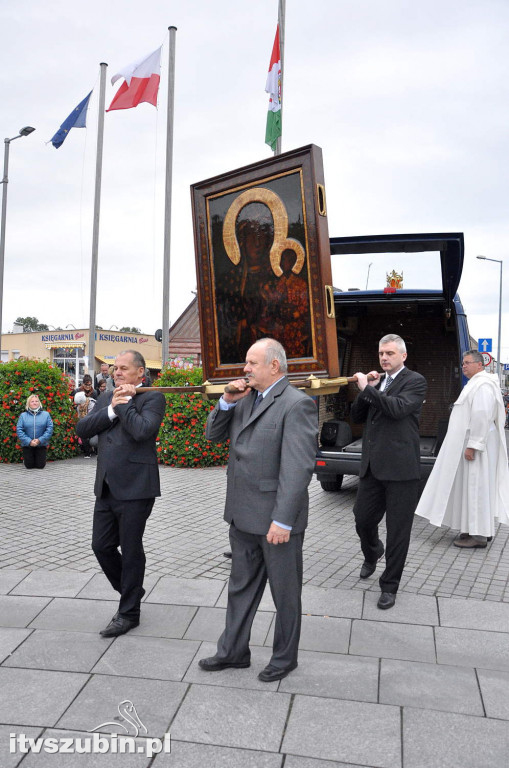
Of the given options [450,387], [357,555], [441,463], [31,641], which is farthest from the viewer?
[450,387]

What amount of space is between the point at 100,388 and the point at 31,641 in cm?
1109

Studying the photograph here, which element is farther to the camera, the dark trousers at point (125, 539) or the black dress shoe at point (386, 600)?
the black dress shoe at point (386, 600)

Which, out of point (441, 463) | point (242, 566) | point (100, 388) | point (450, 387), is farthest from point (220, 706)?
point (100, 388)

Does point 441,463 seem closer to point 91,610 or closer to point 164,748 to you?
point 91,610

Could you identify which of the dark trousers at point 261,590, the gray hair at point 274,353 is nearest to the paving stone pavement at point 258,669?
the dark trousers at point 261,590

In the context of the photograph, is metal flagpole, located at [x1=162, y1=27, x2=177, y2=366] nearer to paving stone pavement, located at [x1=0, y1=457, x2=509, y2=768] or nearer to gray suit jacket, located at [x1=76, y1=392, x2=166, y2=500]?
paving stone pavement, located at [x1=0, y1=457, x2=509, y2=768]

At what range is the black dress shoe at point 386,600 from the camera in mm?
4426

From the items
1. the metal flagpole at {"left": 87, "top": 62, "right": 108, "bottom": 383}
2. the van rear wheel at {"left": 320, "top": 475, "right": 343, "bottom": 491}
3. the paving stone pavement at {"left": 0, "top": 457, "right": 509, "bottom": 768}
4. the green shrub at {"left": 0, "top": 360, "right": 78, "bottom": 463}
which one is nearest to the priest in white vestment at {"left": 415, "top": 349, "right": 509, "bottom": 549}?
the paving stone pavement at {"left": 0, "top": 457, "right": 509, "bottom": 768}

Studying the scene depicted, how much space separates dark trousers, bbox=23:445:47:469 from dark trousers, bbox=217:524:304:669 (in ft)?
26.7

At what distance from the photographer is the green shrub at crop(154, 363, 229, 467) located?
10.9 meters

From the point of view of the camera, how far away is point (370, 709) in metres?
3.05

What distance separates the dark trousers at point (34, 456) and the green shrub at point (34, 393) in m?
0.64

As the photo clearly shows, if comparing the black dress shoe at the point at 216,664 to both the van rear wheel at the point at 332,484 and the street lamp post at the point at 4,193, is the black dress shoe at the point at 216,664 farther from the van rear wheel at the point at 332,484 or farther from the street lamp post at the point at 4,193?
the street lamp post at the point at 4,193

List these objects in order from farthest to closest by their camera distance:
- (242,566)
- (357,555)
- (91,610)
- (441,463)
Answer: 1. (441,463)
2. (357,555)
3. (91,610)
4. (242,566)
